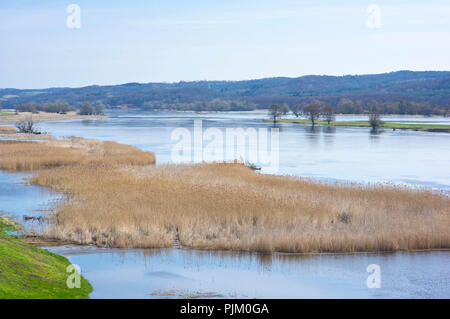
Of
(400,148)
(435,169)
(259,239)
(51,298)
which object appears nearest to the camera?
(51,298)

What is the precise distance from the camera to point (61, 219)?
60.0 ft

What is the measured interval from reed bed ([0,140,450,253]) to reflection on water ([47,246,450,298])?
0.57 metres

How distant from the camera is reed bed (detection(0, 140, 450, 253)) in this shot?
1627 centimetres

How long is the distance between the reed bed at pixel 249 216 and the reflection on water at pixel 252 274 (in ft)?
1.87

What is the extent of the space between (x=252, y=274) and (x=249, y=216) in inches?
185

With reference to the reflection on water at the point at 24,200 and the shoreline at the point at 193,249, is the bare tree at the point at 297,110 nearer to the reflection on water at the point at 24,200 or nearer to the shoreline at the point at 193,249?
the reflection on water at the point at 24,200

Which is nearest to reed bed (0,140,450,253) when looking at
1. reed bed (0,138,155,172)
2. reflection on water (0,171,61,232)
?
reflection on water (0,171,61,232)

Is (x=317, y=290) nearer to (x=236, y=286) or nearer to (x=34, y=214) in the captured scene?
(x=236, y=286)

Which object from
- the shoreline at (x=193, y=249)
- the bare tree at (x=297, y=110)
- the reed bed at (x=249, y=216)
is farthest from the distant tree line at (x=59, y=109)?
the shoreline at (x=193, y=249)

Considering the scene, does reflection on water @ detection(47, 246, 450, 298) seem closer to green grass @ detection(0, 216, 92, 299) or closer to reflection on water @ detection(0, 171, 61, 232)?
green grass @ detection(0, 216, 92, 299)

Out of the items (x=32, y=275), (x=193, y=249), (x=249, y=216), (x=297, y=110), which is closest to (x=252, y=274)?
(x=193, y=249)

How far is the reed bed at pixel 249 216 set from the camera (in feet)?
53.4

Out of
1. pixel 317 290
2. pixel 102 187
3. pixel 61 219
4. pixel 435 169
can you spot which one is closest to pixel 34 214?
pixel 61 219
